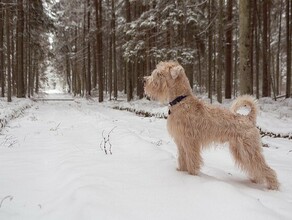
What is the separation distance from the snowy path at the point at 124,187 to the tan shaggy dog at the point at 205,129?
A: 0.23m

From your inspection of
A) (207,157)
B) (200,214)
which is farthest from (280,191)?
(207,157)

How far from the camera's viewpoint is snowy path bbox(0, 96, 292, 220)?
2.77 metres

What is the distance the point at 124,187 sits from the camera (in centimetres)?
342

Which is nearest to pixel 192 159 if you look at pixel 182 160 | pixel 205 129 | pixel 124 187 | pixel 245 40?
pixel 182 160

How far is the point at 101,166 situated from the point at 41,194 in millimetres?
1133

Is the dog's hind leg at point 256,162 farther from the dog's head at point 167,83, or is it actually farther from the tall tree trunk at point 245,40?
the tall tree trunk at point 245,40

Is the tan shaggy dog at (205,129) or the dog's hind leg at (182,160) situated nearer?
the tan shaggy dog at (205,129)

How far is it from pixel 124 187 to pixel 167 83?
1696 millimetres

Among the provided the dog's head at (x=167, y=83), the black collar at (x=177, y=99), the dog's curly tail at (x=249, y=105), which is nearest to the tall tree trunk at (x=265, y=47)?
the dog's curly tail at (x=249, y=105)

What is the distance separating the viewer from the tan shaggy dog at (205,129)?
3887mm

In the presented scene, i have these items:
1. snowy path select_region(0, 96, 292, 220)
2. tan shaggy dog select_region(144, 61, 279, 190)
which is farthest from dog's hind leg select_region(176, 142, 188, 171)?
snowy path select_region(0, 96, 292, 220)

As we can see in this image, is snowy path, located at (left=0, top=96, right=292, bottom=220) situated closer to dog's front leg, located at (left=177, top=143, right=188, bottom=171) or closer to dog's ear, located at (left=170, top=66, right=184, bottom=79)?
dog's front leg, located at (left=177, top=143, right=188, bottom=171)

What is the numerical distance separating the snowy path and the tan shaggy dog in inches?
9.1

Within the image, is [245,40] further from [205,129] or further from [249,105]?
[205,129]
